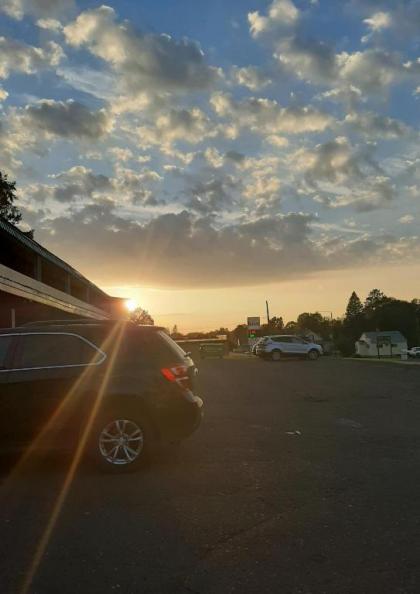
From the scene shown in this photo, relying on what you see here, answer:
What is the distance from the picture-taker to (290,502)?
5.58 metres

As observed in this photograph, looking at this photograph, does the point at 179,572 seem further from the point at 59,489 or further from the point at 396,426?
the point at 396,426

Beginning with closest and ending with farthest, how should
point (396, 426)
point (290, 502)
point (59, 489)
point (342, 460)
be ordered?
point (290, 502) → point (59, 489) → point (342, 460) → point (396, 426)

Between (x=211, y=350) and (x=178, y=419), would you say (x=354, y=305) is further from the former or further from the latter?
(x=178, y=419)

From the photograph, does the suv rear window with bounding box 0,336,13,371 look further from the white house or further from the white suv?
the white house

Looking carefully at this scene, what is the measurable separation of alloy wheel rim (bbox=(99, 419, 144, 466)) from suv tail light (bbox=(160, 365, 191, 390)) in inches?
27.8

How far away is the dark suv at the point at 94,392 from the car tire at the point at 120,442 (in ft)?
0.04

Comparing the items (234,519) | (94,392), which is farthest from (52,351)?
(234,519)

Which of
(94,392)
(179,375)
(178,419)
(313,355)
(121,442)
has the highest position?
(313,355)

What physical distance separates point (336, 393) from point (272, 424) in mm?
5846

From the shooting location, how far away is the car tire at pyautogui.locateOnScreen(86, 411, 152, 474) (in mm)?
6883

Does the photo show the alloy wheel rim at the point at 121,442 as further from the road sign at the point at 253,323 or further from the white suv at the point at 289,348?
the road sign at the point at 253,323

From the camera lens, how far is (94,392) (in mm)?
6930

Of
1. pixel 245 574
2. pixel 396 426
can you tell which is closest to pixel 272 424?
pixel 396 426

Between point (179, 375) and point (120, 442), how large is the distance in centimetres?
108
